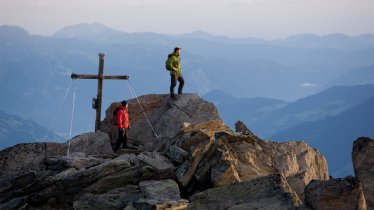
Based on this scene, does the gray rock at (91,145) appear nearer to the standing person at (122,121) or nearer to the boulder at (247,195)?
the standing person at (122,121)

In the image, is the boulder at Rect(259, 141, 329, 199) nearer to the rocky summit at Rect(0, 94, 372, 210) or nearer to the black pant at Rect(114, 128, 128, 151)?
the rocky summit at Rect(0, 94, 372, 210)

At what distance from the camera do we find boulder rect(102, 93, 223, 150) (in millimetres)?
31188

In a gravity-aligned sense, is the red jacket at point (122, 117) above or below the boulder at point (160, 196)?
above

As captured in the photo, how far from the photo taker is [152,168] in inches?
876

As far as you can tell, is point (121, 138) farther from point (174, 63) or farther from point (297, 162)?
point (297, 162)

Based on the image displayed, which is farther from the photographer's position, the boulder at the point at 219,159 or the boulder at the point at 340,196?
the boulder at the point at 219,159

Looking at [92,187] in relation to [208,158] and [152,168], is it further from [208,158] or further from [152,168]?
[208,158]

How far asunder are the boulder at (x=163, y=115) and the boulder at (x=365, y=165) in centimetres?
961

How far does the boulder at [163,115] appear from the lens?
3119 centimetres

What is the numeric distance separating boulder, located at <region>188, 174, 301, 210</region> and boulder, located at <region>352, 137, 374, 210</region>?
4.38 meters

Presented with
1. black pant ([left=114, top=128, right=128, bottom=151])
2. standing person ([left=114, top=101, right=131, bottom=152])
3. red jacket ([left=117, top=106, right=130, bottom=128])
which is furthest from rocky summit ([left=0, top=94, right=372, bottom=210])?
red jacket ([left=117, top=106, right=130, bottom=128])

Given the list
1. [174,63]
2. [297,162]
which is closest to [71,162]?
[174,63]

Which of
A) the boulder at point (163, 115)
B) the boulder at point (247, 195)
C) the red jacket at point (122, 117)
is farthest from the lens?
the boulder at point (163, 115)

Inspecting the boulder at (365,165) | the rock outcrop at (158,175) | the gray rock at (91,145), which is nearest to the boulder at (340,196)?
the rock outcrop at (158,175)
